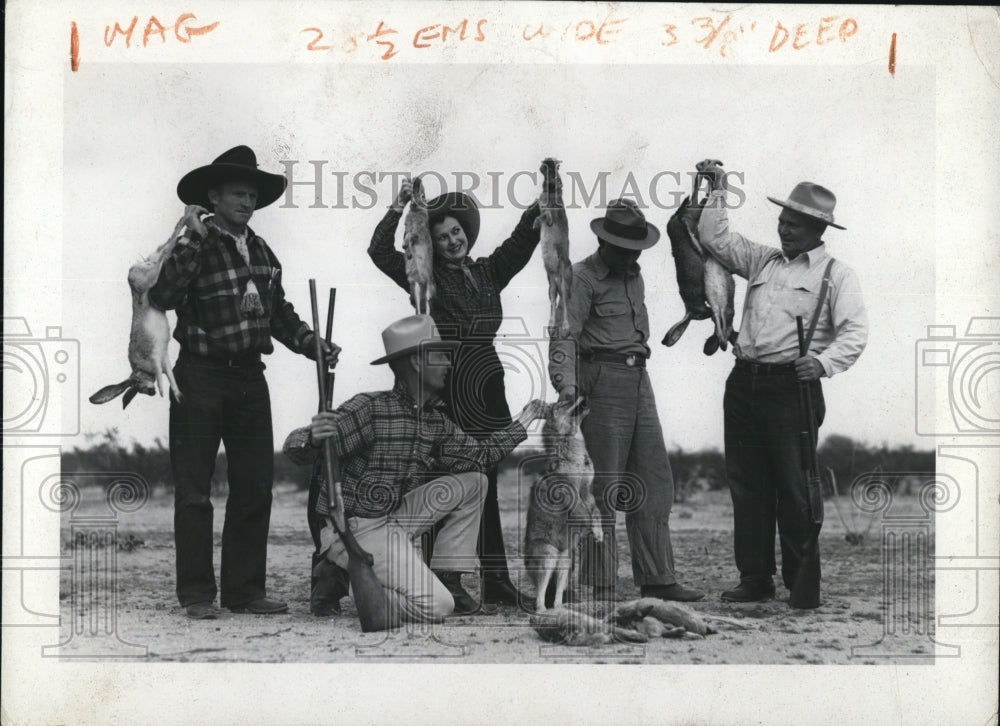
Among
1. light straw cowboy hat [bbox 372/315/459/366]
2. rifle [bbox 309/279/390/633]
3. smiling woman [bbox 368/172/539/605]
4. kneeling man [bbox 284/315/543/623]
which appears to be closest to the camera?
rifle [bbox 309/279/390/633]

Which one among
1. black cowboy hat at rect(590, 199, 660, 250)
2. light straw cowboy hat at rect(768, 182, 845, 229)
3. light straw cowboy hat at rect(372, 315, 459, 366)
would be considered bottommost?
light straw cowboy hat at rect(372, 315, 459, 366)

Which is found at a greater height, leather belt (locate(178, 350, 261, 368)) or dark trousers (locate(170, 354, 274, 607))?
leather belt (locate(178, 350, 261, 368))

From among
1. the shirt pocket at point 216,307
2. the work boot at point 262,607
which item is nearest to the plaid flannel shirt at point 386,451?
the work boot at point 262,607

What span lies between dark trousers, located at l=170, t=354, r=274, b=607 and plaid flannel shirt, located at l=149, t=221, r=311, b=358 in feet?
0.44

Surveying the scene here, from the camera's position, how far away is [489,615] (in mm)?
6332

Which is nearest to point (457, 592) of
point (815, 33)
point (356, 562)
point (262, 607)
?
point (356, 562)

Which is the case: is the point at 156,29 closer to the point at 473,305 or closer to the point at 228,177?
the point at 228,177

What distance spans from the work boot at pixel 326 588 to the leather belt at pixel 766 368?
243 cm

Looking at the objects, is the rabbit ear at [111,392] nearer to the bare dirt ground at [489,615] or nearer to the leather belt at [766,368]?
the bare dirt ground at [489,615]

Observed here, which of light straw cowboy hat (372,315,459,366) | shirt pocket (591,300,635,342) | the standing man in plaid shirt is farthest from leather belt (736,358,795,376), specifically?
the standing man in plaid shirt

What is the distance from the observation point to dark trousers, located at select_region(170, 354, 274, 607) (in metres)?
6.34

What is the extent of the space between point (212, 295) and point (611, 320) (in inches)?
84.5

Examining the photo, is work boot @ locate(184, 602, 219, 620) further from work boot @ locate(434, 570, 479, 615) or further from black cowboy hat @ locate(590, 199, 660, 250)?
black cowboy hat @ locate(590, 199, 660, 250)

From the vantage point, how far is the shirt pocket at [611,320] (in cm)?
650
